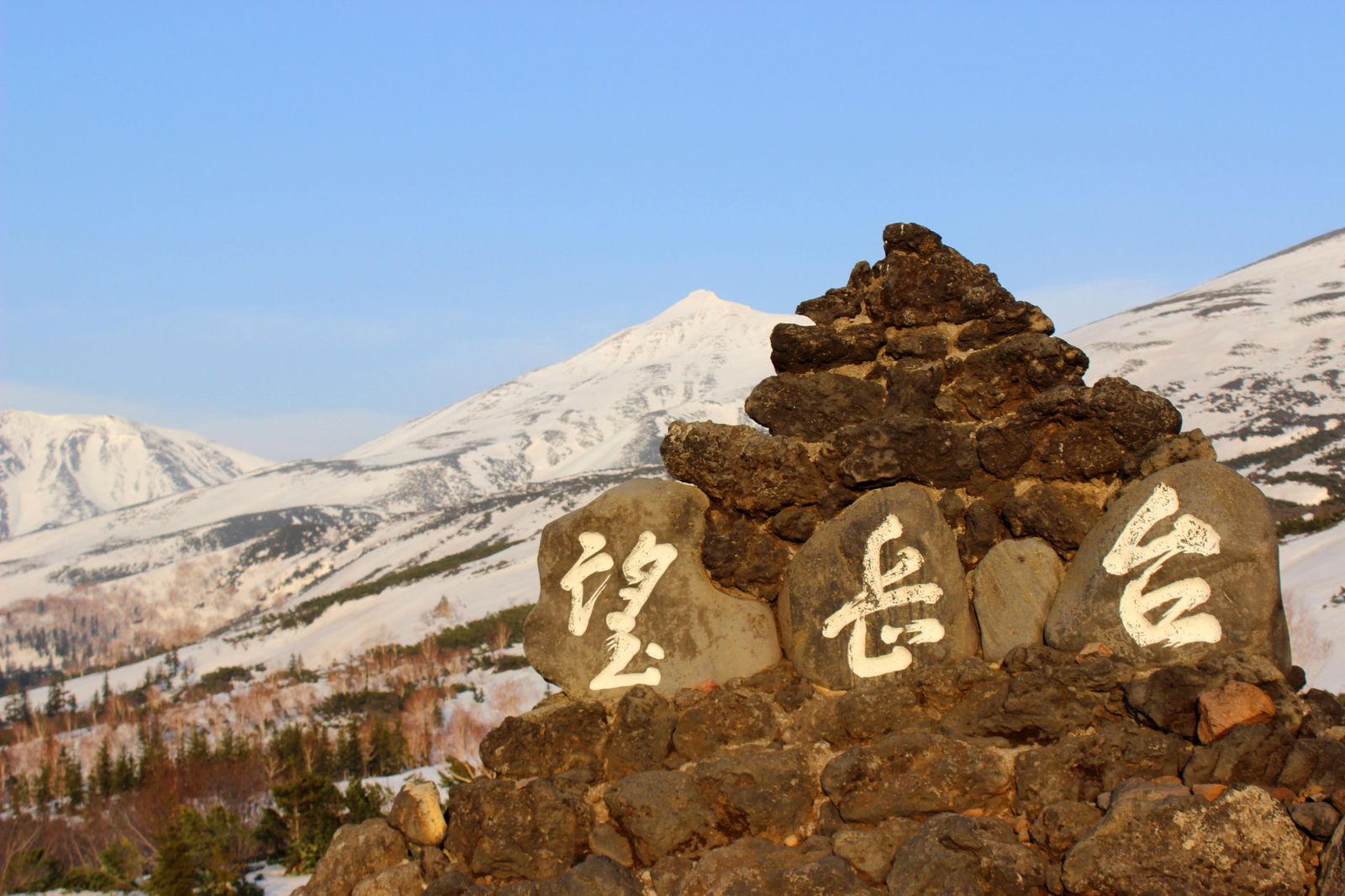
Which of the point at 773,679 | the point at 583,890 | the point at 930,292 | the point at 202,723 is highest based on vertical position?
the point at 930,292

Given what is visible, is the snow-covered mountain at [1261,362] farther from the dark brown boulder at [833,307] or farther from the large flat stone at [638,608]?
the large flat stone at [638,608]

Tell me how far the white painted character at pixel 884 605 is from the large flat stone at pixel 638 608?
0.50 m

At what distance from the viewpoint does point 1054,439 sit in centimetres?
663

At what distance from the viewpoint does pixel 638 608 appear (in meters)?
6.79

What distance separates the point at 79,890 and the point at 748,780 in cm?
3220

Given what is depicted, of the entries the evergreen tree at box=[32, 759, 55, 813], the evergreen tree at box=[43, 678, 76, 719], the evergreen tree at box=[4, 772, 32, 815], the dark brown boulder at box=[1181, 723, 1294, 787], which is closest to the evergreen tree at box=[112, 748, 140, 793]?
the evergreen tree at box=[32, 759, 55, 813]

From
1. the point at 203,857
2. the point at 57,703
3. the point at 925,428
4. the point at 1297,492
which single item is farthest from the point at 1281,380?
the point at 925,428

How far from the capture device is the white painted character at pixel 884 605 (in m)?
6.31

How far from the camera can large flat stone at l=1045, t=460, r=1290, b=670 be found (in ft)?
18.5

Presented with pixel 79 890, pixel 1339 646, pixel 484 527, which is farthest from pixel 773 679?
pixel 484 527

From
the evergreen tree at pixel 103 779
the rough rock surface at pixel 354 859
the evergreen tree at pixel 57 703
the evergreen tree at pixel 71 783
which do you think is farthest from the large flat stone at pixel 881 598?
the evergreen tree at pixel 57 703

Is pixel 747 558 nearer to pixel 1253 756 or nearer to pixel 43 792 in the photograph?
pixel 1253 756

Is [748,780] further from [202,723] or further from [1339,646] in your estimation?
[202,723]

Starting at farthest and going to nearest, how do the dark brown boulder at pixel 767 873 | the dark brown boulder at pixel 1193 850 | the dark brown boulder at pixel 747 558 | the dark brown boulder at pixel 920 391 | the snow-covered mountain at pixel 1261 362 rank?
the snow-covered mountain at pixel 1261 362, the dark brown boulder at pixel 920 391, the dark brown boulder at pixel 747 558, the dark brown boulder at pixel 767 873, the dark brown boulder at pixel 1193 850
